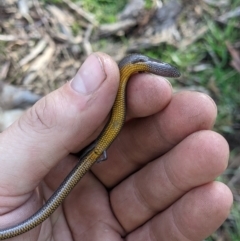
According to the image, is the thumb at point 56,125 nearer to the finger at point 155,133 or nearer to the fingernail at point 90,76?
the fingernail at point 90,76

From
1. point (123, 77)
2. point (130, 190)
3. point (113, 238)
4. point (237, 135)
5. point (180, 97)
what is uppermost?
point (123, 77)

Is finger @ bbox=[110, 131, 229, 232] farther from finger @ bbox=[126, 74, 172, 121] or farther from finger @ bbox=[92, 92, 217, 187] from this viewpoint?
finger @ bbox=[126, 74, 172, 121]

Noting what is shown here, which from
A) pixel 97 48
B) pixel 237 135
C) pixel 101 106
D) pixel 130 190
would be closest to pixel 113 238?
pixel 130 190

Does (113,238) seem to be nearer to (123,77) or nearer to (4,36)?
(123,77)

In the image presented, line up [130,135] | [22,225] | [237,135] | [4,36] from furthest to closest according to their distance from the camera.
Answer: [4,36] < [237,135] < [130,135] < [22,225]

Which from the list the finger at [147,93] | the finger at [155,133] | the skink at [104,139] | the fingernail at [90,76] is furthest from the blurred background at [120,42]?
the fingernail at [90,76]

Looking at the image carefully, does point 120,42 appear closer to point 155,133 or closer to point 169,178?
point 155,133
